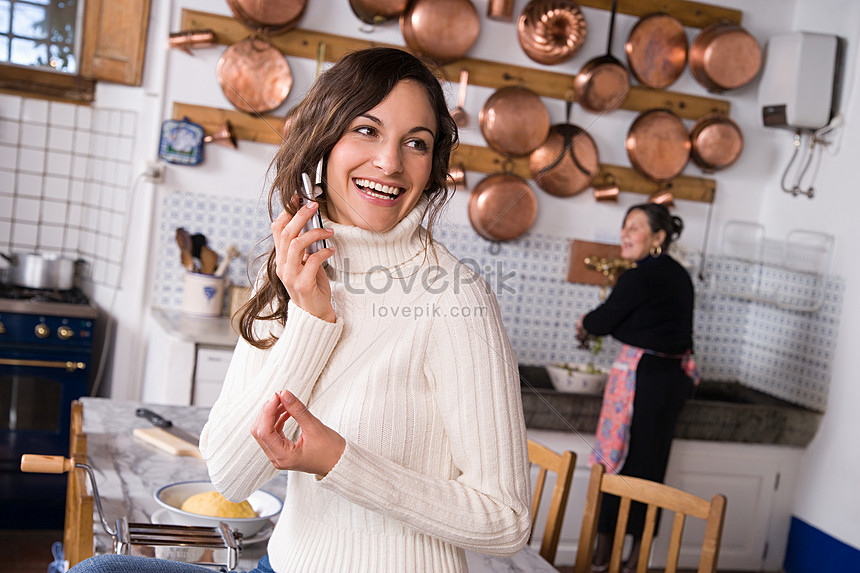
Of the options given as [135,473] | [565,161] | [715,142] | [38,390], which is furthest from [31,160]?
[715,142]

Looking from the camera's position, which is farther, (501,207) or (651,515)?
(501,207)

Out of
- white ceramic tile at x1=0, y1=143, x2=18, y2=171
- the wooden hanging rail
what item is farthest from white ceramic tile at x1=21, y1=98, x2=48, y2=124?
the wooden hanging rail

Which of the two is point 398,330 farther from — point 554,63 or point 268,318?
point 554,63

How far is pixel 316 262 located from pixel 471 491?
0.33 m

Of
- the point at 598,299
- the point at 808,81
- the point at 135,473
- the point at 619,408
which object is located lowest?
the point at 619,408

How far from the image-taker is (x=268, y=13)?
306cm

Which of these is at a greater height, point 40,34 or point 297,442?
point 40,34

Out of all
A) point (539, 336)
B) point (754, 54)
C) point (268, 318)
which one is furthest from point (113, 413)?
point (754, 54)

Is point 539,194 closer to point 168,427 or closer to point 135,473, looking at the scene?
point 168,427

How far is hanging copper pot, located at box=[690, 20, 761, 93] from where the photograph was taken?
11.5 ft

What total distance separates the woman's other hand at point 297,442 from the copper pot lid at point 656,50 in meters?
2.99

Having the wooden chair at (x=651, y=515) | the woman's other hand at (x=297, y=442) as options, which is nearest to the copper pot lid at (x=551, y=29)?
the wooden chair at (x=651, y=515)

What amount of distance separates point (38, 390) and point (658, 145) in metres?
2.67

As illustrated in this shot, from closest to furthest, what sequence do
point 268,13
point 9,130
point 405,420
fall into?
point 405,420
point 268,13
point 9,130
